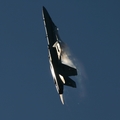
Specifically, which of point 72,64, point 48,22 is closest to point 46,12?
point 48,22

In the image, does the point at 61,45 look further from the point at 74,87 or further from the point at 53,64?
the point at 74,87

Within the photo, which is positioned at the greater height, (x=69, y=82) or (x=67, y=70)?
(x=67, y=70)

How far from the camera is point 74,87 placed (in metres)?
83.8

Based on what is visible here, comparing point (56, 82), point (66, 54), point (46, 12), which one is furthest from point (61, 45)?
point (46, 12)

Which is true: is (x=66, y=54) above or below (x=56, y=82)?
above

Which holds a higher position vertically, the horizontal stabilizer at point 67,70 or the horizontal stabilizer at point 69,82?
the horizontal stabilizer at point 67,70

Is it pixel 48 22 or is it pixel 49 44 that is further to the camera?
pixel 48 22

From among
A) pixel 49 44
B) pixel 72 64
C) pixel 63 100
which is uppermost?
pixel 49 44

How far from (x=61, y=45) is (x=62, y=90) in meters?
A: 10.4

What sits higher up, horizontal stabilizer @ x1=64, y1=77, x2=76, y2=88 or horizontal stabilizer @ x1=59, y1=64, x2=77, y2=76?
horizontal stabilizer @ x1=59, y1=64, x2=77, y2=76

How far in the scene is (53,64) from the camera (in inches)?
3302

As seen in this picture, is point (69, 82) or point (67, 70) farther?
point (67, 70)

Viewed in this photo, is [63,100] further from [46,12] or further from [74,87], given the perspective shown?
[46,12]

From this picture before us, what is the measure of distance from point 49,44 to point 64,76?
8687 millimetres
